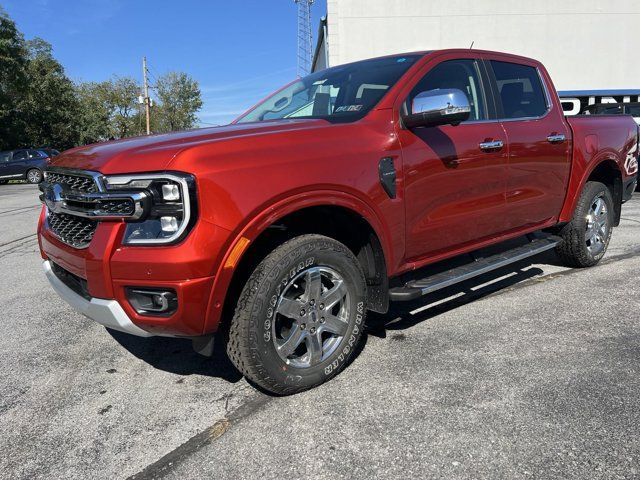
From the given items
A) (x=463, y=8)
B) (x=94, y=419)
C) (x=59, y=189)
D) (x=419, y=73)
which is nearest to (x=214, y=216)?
(x=59, y=189)

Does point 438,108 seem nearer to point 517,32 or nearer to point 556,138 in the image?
point 556,138

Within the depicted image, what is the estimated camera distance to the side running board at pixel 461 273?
3.16m

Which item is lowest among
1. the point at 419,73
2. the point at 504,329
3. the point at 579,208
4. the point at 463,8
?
the point at 504,329

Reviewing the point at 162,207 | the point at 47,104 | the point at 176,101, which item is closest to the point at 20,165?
the point at 47,104

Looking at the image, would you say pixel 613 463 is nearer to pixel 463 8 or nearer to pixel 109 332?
pixel 109 332

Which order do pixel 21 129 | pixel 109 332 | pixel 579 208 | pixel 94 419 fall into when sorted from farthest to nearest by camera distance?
pixel 21 129 < pixel 579 208 < pixel 109 332 < pixel 94 419

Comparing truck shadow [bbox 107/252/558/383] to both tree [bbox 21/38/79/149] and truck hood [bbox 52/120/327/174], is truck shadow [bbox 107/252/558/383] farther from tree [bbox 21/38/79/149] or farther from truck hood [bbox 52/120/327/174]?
tree [bbox 21/38/79/149]

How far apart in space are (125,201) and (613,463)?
95.1 inches

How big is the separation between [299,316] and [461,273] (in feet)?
4.54

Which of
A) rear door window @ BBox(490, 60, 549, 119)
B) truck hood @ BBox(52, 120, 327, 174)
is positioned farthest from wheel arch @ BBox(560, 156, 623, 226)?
→ truck hood @ BBox(52, 120, 327, 174)

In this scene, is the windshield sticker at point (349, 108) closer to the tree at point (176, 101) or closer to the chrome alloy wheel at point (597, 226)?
the chrome alloy wheel at point (597, 226)

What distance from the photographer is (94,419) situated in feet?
8.75

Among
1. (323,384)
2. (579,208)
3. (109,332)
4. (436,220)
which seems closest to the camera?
(323,384)

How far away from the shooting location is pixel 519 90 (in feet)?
14.1
